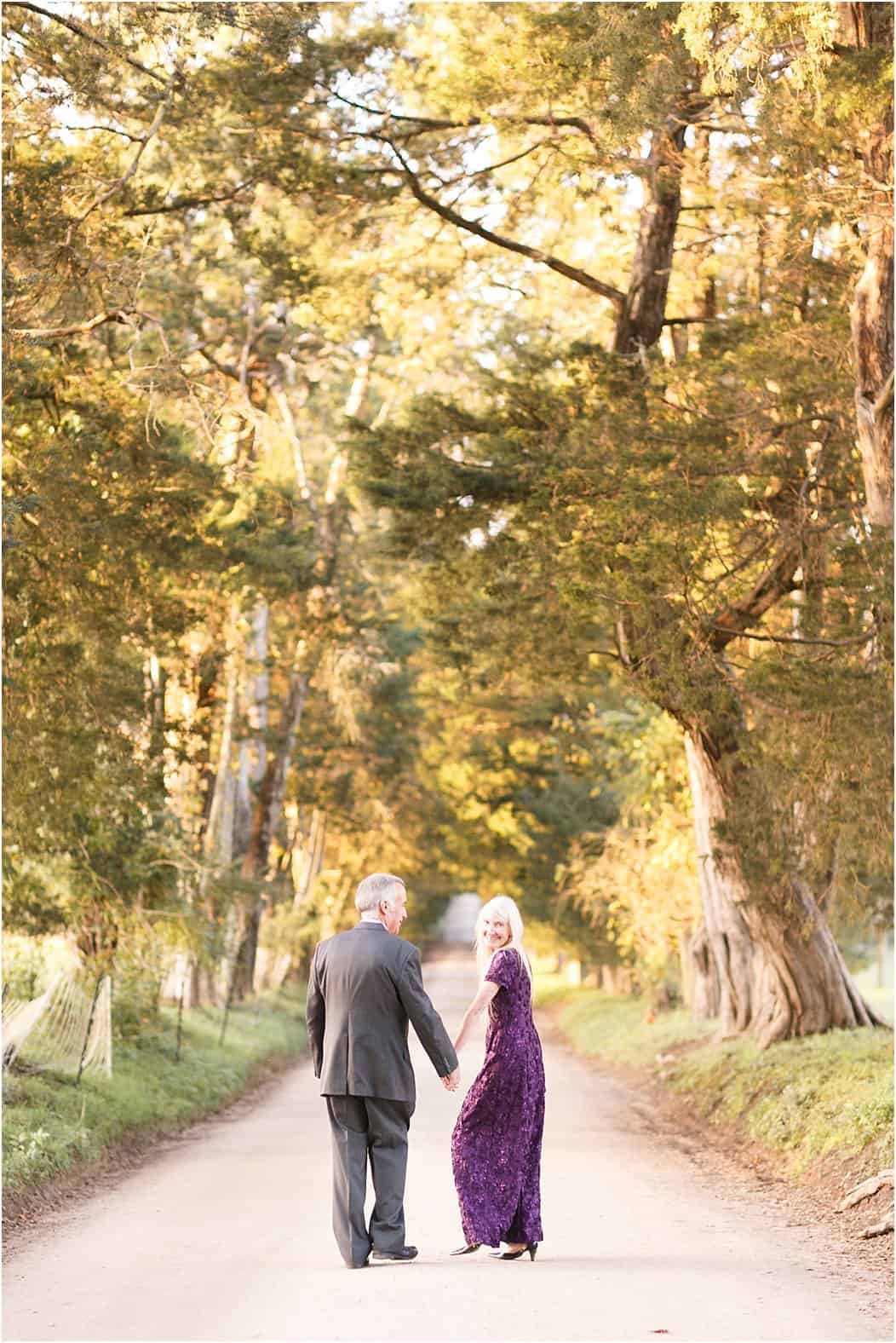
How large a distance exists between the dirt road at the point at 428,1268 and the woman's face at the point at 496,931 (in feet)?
5.60

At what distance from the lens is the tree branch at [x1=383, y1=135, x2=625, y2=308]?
16.0m

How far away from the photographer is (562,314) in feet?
84.8

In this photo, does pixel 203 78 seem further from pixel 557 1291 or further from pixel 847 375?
pixel 557 1291

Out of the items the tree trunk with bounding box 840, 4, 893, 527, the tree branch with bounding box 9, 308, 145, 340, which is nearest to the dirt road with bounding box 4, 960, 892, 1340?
the tree trunk with bounding box 840, 4, 893, 527

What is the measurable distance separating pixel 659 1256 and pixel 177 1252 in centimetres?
293

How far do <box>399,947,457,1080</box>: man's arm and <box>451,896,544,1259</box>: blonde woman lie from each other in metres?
0.35

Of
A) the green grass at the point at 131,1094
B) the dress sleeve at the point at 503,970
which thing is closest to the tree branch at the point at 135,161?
the dress sleeve at the point at 503,970

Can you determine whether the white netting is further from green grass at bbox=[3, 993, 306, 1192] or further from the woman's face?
the woman's face

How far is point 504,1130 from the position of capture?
888 cm

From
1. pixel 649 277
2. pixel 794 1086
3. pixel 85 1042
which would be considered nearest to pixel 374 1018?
pixel 85 1042

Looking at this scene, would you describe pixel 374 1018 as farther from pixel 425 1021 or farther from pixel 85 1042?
pixel 85 1042

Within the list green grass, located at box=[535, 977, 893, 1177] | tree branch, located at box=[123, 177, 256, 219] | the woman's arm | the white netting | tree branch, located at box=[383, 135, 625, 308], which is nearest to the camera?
the woman's arm

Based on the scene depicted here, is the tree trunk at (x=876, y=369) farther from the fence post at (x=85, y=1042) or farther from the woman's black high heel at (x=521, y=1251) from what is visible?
the fence post at (x=85, y=1042)

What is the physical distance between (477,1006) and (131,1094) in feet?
29.5
